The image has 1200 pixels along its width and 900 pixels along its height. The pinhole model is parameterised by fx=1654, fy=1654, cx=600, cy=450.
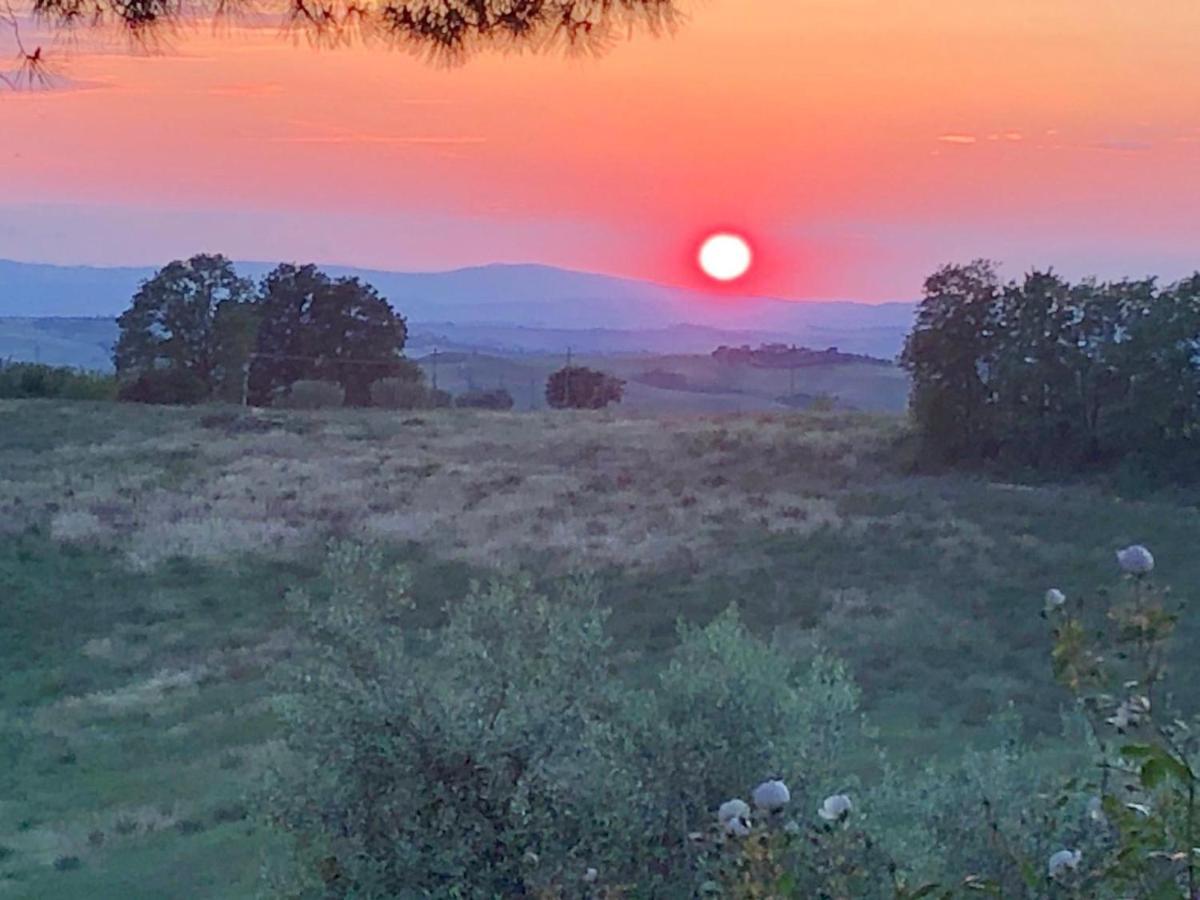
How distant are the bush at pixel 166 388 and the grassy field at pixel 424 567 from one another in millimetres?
9631

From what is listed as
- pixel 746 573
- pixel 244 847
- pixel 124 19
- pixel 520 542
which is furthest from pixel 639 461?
pixel 124 19

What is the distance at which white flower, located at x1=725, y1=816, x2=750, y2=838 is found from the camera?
256 centimetres

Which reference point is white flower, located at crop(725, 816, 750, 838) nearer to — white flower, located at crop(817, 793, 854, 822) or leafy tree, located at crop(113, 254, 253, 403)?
white flower, located at crop(817, 793, 854, 822)

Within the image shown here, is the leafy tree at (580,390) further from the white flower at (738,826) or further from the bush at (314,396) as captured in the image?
the white flower at (738,826)

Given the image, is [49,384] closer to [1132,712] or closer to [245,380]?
[245,380]

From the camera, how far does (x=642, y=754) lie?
4336 mm

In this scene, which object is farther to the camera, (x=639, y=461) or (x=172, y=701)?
(x=639, y=461)

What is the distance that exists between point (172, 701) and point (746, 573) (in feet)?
18.7

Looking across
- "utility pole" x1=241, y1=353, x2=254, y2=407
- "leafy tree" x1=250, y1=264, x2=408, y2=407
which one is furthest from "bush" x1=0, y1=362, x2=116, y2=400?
"leafy tree" x1=250, y1=264, x2=408, y2=407

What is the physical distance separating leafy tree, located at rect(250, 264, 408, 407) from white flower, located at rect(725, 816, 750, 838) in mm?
37741

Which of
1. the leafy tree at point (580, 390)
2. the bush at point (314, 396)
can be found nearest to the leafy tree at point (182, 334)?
the bush at point (314, 396)

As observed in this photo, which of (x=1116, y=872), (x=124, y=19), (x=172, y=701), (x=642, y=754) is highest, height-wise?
(x=124, y=19)

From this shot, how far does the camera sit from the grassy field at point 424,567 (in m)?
9.80

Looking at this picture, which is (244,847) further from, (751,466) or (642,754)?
(751,466)
